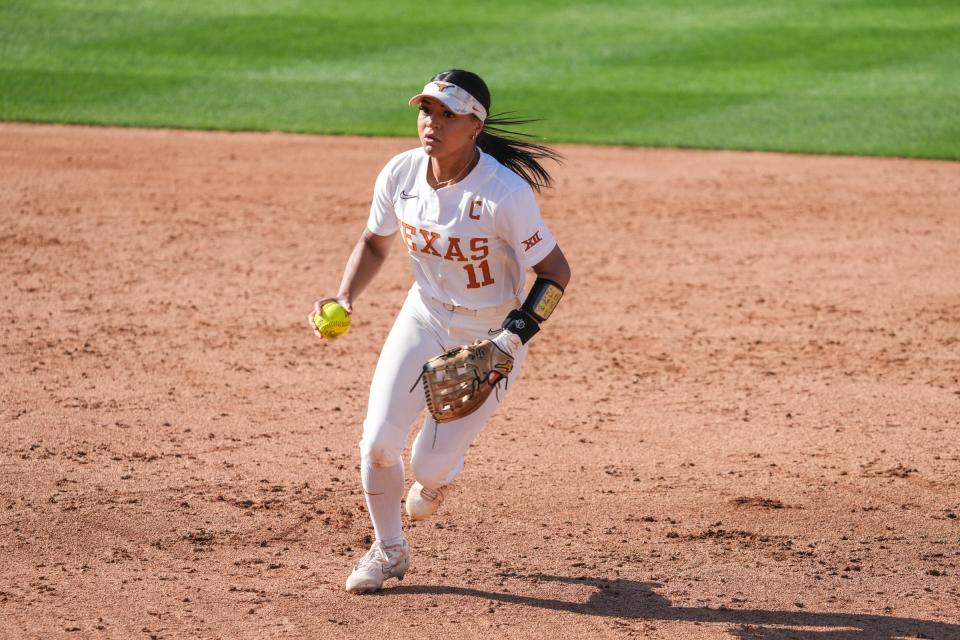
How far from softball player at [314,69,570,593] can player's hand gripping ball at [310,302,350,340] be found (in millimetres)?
45

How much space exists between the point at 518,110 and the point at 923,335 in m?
5.94

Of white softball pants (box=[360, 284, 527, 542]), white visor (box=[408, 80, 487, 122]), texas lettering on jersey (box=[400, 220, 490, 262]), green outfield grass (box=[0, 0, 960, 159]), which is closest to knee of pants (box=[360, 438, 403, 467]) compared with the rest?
white softball pants (box=[360, 284, 527, 542])

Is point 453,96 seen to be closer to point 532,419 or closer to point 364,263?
point 364,263

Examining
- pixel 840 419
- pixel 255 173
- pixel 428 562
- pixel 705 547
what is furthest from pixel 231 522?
pixel 255 173

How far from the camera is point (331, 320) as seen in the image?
4965 mm

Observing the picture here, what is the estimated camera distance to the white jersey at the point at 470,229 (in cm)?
473

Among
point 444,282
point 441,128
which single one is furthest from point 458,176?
point 444,282

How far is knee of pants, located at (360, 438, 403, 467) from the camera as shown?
4.73m

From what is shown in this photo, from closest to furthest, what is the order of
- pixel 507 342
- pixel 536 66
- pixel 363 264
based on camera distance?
pixel 507 342 < pixel 363 264 < pixel 536 66

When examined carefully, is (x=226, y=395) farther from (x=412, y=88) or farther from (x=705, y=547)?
(x=412, y=88)

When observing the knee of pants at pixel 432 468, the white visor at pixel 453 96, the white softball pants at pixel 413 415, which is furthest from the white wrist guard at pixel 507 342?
the white visor at pixel 453 96

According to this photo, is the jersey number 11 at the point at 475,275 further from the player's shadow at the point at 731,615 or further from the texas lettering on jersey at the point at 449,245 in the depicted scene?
the player's shadow at the point at 731,615

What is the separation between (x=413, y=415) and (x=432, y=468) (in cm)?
24

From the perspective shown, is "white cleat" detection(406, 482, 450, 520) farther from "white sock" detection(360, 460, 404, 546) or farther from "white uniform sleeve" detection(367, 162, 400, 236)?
"white uniform sleeve" detection(367, 162, 400, 236)
